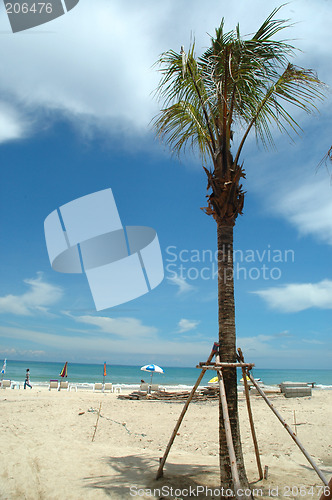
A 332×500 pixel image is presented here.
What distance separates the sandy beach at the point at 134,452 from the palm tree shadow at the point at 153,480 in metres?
0.02

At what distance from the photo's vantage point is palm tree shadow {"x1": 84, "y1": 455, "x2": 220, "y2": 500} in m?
5.68

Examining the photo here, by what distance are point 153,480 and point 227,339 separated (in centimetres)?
302

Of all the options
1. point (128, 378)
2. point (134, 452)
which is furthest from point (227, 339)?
point (128, 378)

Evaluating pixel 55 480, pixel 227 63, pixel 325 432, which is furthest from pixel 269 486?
pixel 227 63

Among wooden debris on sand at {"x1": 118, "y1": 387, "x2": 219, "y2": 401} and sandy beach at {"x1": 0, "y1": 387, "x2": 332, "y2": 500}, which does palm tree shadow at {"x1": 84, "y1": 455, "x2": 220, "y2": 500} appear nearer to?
sandy beach at {"x1": 0, "y1": 387, "x2": 332, "y2": 500}

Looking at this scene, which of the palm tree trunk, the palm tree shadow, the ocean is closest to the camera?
the palm tree trunk

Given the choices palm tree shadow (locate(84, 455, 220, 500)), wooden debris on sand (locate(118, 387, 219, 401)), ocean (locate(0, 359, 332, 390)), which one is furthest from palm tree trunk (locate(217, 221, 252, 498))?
ocean (locate(0, 359, 332, 390))

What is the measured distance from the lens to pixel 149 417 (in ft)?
48.0

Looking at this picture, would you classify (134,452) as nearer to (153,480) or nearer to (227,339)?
(153,480)

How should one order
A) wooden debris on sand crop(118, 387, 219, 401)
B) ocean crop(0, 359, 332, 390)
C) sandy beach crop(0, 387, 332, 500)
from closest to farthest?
sandy beach crop(0, 387, 332, 500), wooden debris on sand crop(118, 387, 219, 401), ocean crop(0, 359, 332, 390)

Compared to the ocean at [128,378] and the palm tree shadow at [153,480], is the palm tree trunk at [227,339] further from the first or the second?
the ocean at [128,378]

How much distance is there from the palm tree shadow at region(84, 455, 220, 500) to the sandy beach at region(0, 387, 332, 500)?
2cm

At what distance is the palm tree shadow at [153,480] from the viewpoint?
568 cm

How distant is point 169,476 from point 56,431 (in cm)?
639
